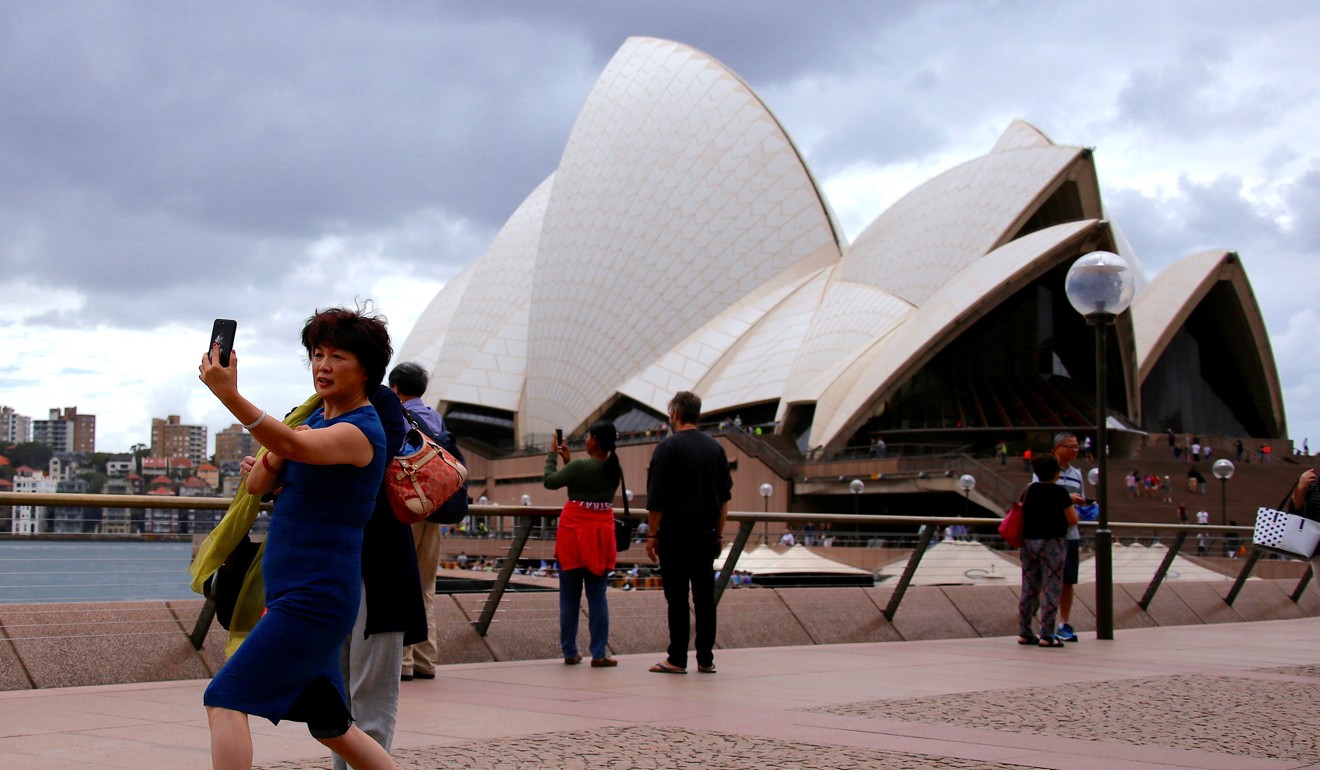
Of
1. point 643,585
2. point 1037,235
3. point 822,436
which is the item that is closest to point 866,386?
point 822,436

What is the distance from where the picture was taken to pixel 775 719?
461 cm

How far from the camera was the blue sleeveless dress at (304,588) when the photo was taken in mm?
2615

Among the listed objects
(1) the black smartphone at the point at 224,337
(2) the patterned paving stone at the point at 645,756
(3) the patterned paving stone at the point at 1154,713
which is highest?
(1) the black smartphone at the point at 224,337

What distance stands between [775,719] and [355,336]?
95.9 inches

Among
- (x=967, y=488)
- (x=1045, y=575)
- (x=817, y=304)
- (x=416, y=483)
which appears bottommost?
(x=1045, y=575)

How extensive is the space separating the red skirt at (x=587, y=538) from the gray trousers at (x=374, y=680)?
3421 mm

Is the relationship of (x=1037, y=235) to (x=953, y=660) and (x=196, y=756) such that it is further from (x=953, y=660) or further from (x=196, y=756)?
(x=196, y=756)

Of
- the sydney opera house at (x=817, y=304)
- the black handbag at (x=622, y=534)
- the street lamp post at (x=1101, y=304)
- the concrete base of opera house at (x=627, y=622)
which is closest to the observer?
the concrete base of opera house at (x=627, y=622)

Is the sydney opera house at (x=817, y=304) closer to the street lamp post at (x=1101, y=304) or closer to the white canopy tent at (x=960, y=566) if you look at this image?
the white canopy tent at (x=960, y=566)

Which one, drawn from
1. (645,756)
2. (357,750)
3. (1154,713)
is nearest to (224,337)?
(357,750)

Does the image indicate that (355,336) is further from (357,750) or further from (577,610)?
(577,610)

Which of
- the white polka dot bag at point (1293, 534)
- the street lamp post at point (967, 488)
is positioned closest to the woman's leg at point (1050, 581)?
the white polka dot bag at point (1293, 534)

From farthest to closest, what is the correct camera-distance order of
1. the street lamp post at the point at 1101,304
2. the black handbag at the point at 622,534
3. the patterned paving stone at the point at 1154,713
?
1. the street lamp post at the point at 1101,304
2. the black handbag at the point at 622,534
3. the patterned paving stone at the point at 1154,713

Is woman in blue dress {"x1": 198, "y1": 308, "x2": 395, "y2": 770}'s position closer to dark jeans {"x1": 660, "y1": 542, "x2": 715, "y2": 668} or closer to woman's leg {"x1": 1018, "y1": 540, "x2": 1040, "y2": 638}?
dark jeans {"x1": 660, "y1": 542, "x2": 715, "y2": 668}
